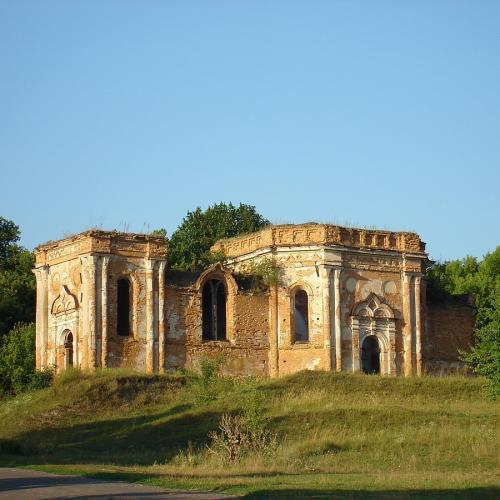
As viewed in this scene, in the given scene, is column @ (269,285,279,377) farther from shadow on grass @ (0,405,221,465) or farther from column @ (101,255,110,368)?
shadow on grass @ (0,405,221,465)

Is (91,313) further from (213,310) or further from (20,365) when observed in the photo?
(213,310)

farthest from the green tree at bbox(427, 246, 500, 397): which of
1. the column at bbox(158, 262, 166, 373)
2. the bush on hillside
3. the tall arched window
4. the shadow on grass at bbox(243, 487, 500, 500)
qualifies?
the shadow on grass at bbox(243, 487, 500, 500)

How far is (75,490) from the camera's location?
1895cm

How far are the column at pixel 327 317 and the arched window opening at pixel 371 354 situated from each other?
2123 mm

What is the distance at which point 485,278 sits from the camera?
57750mm

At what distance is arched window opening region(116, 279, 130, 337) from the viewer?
41531mm

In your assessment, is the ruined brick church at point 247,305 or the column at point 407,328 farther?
the column at point 407,328

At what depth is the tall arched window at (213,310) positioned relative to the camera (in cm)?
4341

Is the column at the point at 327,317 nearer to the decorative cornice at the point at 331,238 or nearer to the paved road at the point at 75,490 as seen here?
the decorative cornice at the point at 331,238

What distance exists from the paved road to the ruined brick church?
19338 mm

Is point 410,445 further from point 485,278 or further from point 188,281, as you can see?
point 485,278

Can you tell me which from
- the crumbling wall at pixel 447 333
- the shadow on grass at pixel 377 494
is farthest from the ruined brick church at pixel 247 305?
the shadow on grass at pixel 377 494

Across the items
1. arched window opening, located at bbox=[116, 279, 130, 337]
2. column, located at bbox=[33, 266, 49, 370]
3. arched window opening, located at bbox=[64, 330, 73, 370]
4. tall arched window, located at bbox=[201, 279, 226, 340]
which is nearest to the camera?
arched window opening, located at bbox=[116, 279, 130, 337]

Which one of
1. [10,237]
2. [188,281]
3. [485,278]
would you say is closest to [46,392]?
[188,281]
